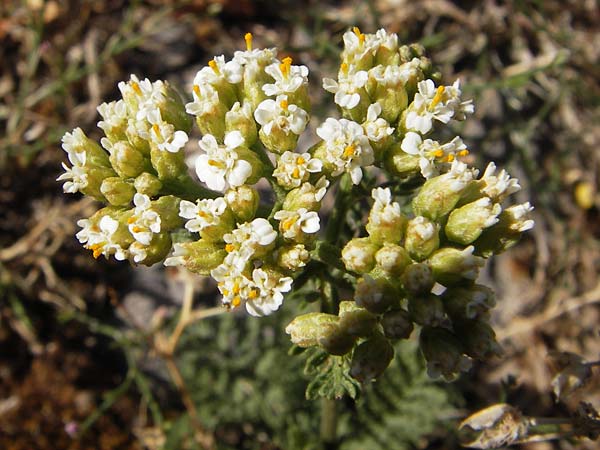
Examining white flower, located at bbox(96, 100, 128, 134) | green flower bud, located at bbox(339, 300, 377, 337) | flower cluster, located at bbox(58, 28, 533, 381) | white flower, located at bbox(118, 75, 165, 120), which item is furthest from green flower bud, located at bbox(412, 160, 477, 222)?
white flower, located at bbox(96, 100, 128, 134)

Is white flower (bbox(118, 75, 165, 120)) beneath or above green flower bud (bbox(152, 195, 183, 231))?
above

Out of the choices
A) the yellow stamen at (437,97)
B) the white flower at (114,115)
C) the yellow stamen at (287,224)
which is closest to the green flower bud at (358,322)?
the yellow stamen at (287,224)

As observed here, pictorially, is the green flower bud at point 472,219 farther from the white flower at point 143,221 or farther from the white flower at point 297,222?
the white flower at point 143,221

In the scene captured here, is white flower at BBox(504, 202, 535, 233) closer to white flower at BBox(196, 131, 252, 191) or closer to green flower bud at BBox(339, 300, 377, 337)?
green flower bud at BBox(339, 300, 377, 337)

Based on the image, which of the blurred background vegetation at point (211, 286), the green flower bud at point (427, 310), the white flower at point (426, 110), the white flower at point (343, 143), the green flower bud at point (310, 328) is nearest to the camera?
the green flower bud at point (427, 310)

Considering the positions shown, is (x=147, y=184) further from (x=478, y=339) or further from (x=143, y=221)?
(x=478, y=339)

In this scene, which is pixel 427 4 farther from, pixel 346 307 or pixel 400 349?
pixel 346 307
